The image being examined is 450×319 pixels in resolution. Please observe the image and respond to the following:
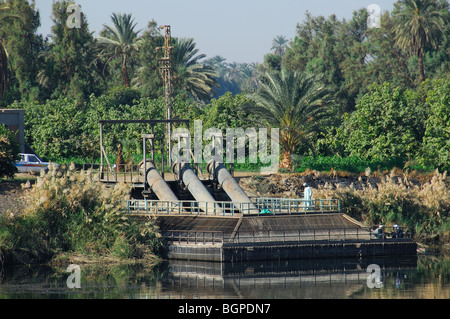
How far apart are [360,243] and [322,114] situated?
69.6 feet

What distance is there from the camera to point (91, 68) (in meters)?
93.1

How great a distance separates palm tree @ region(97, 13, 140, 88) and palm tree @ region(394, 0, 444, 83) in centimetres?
3104

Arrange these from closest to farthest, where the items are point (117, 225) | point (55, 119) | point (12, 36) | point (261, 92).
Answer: point (117, 225)
point (261, 92)
point (55, 119)
point (12, 36)

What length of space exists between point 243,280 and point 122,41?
212 feet

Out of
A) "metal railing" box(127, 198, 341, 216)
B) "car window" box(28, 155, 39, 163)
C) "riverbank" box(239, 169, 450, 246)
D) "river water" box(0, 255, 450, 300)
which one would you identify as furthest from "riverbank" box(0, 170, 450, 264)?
"car window" box(28, 155, 39, 163)

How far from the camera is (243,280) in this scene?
30.0m

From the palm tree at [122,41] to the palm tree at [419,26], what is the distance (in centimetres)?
3104

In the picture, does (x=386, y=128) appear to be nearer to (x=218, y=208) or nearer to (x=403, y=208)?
(x=403, y=208)

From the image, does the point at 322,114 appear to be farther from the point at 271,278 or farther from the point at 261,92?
the point at 271,278

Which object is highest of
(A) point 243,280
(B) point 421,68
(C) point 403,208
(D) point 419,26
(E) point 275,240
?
(D) point 419,26

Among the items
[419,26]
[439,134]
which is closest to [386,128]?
[439,134]

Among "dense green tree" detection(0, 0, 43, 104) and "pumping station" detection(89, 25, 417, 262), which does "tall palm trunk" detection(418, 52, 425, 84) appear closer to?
"dense green tree" detection(0, 0, 43, 104)

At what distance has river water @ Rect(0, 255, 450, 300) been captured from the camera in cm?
2692

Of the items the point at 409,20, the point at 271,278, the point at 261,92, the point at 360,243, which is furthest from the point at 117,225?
the point at 409,20
